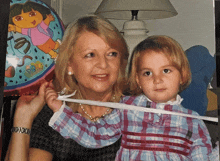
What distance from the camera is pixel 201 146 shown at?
0.80 metres

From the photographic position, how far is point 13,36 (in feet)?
2.91

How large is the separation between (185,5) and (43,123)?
1.69ft

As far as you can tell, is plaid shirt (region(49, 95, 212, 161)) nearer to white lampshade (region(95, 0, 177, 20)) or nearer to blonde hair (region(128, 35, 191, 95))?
blonde hair (region(128, 35, 191, 95))

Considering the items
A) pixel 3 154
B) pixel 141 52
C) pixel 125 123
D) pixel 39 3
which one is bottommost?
pixel 3 154

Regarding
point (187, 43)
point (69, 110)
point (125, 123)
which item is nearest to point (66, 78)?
point (69, 110)

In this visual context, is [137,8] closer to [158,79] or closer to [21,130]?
[158,79]

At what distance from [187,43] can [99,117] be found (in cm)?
31

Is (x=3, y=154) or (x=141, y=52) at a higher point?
(x=141, y=52)

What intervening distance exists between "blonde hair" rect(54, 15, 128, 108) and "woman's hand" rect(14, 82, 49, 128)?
0.18ft

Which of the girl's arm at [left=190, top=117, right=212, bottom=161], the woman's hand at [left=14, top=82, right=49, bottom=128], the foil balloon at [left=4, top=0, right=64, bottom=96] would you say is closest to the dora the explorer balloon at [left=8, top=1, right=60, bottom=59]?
the foil balloon at [left=4, top=0, right=64, bottom=96]

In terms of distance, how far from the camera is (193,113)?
0.82m

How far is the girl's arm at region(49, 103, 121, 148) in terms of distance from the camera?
0.84 meters

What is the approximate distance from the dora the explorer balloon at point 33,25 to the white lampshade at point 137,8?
0.51 ft

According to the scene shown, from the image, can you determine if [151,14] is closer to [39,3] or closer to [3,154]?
[39,3]
